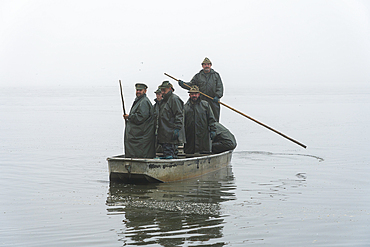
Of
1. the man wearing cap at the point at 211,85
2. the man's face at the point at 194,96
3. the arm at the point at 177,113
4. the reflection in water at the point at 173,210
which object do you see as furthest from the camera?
the man wearing cap at the point at 211,85

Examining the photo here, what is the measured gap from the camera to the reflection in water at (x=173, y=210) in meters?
6.48

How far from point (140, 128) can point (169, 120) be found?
0.58 metres

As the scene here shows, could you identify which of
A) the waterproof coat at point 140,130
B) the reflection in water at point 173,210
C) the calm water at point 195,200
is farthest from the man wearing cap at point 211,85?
the waterproof coat at point 140,130

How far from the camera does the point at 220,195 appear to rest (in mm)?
9023

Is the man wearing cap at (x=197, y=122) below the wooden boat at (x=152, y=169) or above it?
above

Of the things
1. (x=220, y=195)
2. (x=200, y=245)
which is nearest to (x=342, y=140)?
(x=220, y=195)

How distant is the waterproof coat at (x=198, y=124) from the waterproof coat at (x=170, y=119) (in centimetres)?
94

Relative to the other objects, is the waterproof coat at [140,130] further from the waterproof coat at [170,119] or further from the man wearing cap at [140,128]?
the waterproof coat at [170,119]

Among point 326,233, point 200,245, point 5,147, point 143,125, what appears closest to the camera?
point 200,245

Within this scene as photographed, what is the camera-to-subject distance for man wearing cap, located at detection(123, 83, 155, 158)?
9562 millimetres

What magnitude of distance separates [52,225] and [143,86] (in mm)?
3518

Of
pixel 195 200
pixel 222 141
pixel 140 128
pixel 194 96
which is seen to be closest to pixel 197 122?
pixel 194 96

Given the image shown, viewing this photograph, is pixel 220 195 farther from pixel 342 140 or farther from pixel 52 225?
pixel 342 140

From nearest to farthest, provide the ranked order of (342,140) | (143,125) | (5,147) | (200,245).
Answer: (200,245), (143,125), (5,147), (342,140)
